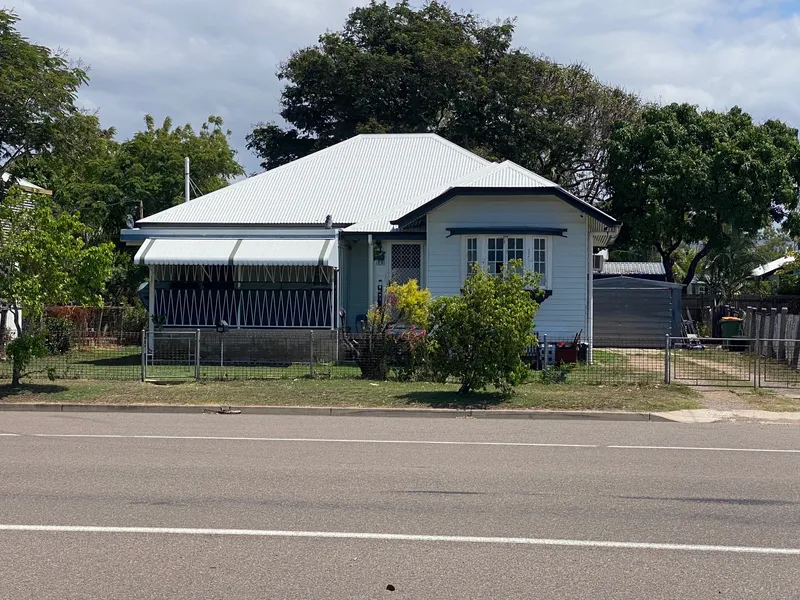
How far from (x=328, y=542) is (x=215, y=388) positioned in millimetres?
11492

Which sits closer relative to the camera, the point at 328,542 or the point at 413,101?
the point at 328,542

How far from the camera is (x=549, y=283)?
24188mm

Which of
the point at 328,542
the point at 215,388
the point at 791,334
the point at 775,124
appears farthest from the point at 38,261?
the point at 775,124

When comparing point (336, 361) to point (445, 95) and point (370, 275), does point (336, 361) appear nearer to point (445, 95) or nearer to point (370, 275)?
point (370, 275)

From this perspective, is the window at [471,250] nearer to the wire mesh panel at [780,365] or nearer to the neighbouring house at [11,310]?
the wire mesh panel at [780,365]

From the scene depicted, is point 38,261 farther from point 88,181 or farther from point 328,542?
point 88,181

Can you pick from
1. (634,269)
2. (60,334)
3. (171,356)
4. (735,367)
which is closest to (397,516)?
(171,356)

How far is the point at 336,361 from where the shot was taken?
22000 mm

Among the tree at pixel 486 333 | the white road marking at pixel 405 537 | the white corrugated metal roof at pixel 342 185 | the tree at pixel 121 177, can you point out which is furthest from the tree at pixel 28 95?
the white road marking at pixel 405 537

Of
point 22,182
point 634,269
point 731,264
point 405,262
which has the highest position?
point 22,182

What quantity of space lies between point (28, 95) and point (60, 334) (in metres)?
8.22

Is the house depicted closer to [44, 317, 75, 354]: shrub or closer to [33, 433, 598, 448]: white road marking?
[44, 317, 75, 354]: shrub

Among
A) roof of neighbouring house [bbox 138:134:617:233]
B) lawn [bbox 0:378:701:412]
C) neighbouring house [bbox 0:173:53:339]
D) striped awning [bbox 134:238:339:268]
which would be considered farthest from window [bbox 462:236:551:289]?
neighbouring house [bbox 0:173:53:339]

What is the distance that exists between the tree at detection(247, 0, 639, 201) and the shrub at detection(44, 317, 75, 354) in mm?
18904
